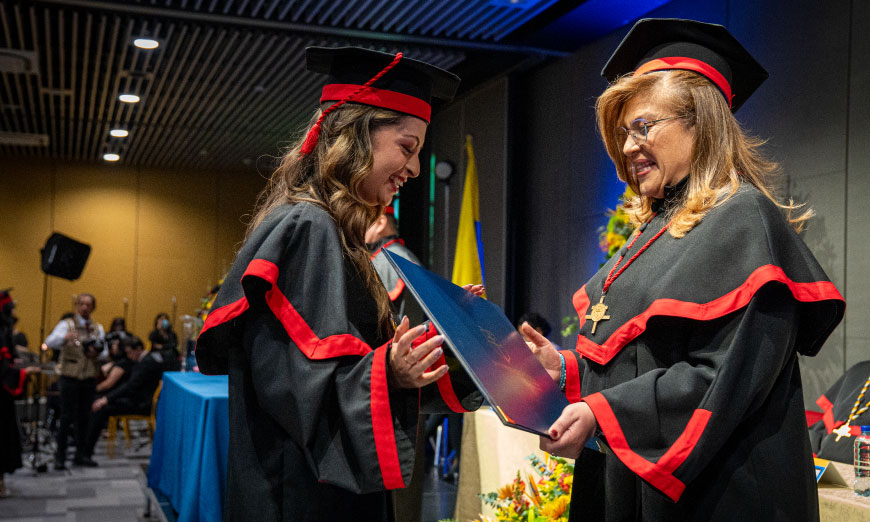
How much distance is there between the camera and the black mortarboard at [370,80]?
1.80 meters

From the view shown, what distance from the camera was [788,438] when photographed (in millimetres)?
1469

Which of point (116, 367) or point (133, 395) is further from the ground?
point (116, 367)

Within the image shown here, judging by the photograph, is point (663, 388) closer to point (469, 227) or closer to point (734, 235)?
point (734, 235)

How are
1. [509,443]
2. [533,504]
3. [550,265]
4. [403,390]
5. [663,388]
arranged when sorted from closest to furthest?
[663,388], [403,390], [533,504], [509,443], [550,265]

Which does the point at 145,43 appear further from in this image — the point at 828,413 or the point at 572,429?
the point at 572,429

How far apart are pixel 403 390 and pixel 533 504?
1.20 metres

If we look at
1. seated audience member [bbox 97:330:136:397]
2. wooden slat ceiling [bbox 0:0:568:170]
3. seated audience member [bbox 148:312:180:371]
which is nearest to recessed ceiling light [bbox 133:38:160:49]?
wooden slat ceiling [bbox 0:0:568:170]

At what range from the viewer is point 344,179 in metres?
1.78

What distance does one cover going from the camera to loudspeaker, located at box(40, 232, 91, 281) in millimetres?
10133

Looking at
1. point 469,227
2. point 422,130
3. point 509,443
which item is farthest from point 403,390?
point 469,227

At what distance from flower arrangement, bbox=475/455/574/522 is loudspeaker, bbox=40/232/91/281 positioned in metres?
8.66

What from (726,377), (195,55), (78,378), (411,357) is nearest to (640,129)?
(726,377)

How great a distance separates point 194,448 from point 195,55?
5.31 meters

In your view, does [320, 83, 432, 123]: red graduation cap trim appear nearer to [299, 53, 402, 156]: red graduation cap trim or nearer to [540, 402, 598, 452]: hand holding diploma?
[299, 53, 402, 156]: red graduation cap trim
